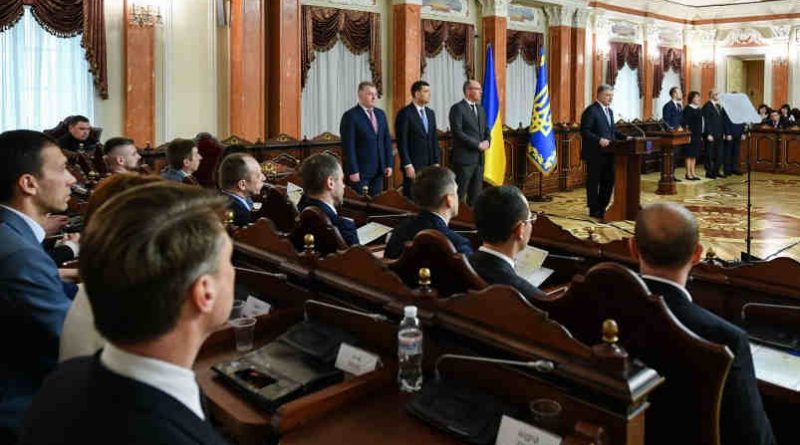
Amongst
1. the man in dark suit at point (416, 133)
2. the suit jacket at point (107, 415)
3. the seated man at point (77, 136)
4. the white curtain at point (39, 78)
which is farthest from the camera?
the white curtain at point (39, 78)

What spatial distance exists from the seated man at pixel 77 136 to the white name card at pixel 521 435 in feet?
17.9

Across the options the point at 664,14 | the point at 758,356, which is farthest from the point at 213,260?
the point at 664,14

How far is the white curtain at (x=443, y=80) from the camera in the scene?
10469 mm

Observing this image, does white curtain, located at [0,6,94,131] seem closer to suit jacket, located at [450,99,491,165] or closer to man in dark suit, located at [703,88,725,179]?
suit jacket, located at [450,99,491,165]

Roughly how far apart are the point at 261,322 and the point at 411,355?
631 millimetres

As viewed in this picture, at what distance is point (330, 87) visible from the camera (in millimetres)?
9305

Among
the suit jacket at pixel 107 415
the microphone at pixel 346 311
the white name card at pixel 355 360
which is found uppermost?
the suit jacket at pixel 107 415

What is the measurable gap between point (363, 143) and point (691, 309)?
4.65 m

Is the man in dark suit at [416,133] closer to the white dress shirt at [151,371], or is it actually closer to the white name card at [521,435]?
the white name card at [521,435]

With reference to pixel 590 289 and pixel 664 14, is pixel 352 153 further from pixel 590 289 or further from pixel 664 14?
pixel 664 14

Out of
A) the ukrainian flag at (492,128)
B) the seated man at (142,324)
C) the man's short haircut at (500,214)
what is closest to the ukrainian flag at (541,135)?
the ukrainian flag at (492,128)

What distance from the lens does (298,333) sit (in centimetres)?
209

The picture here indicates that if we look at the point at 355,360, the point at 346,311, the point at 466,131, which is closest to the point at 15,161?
the point at 346,311

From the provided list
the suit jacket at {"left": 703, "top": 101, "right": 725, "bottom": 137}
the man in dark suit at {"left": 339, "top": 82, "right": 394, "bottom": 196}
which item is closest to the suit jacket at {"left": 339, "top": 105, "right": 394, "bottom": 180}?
the man in dark suit at {"left": 339, "top": 82, "right": 394, "bottom": 196}
